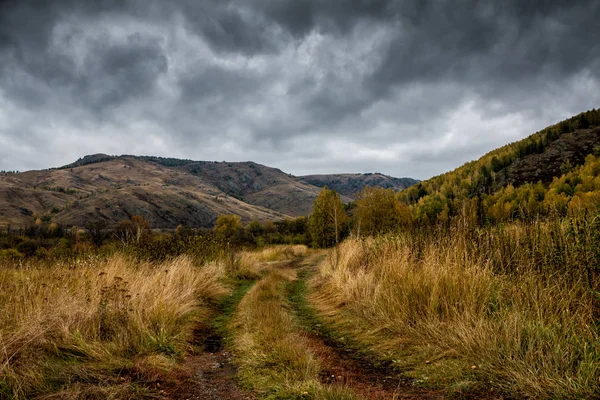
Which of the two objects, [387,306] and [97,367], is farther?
[387,306]

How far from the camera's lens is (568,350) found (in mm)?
3268

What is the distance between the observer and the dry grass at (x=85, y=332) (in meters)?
3.40

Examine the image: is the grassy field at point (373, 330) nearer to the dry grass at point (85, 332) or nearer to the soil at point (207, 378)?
the dry grass at point (85, 332)

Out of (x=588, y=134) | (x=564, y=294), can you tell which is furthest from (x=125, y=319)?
(x=588, y=134)

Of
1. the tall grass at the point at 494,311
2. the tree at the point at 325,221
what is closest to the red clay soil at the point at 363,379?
the tall grass at the point at 494,311

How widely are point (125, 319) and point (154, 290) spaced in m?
1.61

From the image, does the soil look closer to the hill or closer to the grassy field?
the grassy field

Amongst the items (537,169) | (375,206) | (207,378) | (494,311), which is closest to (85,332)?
(207,378)

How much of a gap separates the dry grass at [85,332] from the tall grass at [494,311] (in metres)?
3.34

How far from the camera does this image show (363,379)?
3.84m

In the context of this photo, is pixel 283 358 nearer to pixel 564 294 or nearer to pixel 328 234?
pixel 564 294

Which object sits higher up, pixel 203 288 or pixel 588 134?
pixel 588 134

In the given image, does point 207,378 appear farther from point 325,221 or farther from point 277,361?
point 325,221

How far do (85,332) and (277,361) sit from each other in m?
2.98
